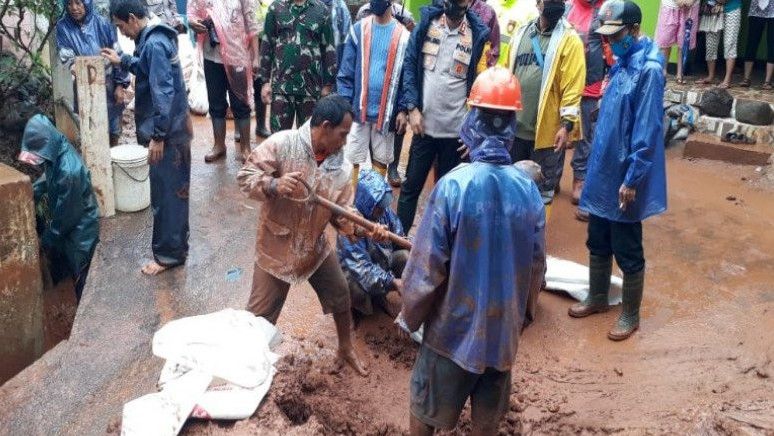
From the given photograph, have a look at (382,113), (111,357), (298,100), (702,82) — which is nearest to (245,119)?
(298,100)

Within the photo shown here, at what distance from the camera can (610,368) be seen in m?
4.02

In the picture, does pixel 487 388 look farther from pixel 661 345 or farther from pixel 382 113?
pixel 382 113

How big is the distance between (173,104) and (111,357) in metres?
1.69

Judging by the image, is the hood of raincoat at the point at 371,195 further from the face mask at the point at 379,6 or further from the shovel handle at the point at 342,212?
the face mask at the point at 379,6

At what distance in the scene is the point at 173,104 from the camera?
4.61m

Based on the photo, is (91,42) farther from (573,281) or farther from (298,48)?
(573,281)

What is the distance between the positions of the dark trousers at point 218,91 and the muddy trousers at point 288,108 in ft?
2.12

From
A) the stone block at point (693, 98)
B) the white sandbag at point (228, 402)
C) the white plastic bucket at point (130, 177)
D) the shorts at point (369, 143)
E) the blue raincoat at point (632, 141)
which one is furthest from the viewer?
the stone block at point (693, 98)

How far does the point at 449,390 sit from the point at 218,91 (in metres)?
4.62

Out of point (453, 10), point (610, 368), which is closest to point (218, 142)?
point (453, 10)

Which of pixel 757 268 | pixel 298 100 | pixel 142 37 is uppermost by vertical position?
pixel 142 37

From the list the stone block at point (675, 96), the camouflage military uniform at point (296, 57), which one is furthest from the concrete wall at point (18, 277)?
the stone block at point (675, 96)

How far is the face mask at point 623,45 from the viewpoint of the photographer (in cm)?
392

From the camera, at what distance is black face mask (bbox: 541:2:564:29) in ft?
15.6
